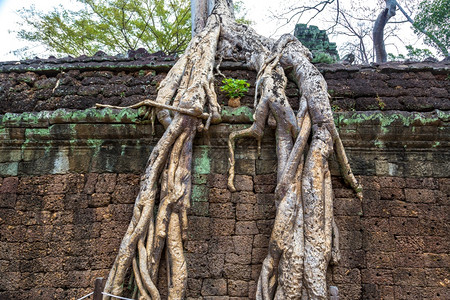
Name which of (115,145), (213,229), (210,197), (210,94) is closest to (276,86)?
(210,94)

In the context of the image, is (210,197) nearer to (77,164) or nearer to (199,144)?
(199,144)

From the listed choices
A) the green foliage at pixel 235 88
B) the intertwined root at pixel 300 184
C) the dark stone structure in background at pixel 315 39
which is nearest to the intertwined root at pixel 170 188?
the green foliage at pixel 235 88

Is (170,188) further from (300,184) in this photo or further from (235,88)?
(235,88)

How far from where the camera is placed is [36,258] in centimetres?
301

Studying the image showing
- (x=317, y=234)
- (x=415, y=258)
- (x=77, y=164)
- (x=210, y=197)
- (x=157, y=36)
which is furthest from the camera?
(x=157, y=36)

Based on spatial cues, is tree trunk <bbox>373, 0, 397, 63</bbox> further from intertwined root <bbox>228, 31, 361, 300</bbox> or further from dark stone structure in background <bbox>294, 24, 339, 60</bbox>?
intertwined root <bbox>228, 31, 361, 300</bbox>

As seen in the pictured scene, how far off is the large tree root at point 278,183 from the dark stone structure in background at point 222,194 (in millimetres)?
183

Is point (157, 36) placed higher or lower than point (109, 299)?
higher

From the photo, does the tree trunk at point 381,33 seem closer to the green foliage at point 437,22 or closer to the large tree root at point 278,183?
the green foliage at point 437,22

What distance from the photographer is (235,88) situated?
3338 mm

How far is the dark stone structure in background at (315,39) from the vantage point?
591cm

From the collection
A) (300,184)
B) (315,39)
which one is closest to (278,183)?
(300,184)

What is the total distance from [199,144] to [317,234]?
1.34 metres

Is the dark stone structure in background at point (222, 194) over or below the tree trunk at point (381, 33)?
below
